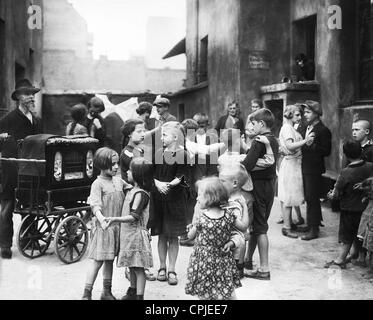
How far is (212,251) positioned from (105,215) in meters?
1.26

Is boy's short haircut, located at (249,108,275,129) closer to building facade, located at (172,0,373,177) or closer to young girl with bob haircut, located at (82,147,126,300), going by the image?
young girl with bob haircut, located at (82,147,126,300)

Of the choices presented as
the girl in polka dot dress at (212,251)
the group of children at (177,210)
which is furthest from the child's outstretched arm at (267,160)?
the girl in polka dot dress at (212,251)

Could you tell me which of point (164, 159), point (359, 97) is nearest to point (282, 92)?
point (359, 97)

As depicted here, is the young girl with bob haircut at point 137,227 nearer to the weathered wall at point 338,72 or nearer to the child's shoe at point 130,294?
the child's shoe at point 130,294

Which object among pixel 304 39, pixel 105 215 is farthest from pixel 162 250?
pixel 304 39

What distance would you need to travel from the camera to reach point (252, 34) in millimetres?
11703

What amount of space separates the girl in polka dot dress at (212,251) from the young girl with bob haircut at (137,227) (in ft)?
2.18

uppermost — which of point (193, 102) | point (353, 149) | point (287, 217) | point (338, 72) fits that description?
point (193, 102)

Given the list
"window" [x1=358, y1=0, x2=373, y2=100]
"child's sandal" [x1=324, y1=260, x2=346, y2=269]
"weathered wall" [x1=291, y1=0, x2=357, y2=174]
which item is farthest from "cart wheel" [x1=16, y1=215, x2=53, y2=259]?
"window" [x1=358, y1=0, x2=373, y2=100]

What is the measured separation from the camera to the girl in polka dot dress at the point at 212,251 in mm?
3988

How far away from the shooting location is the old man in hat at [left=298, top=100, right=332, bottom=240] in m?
7.34

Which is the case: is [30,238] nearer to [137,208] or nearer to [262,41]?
[137,208]

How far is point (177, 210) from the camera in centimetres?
555
